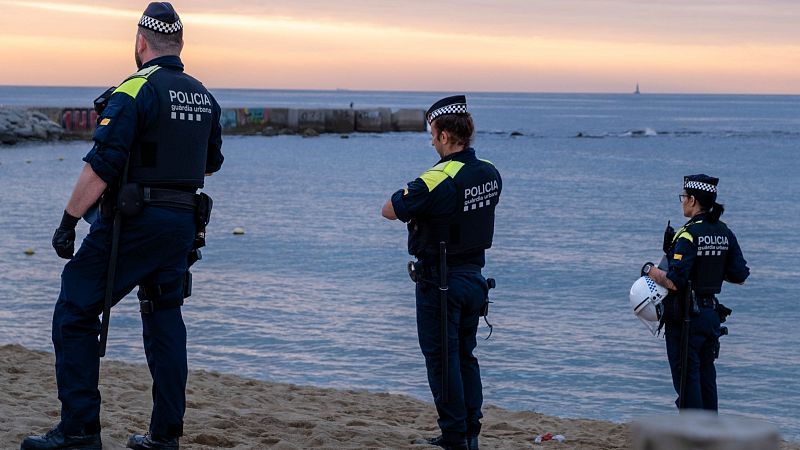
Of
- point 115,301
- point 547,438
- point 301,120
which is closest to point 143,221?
point 115,301

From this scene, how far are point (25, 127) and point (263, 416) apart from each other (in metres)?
74.2

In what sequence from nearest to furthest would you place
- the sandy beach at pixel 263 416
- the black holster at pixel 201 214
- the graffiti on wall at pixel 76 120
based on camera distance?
the black holster at pixel 201 214 < the sandy beach at pixel 263 416 < the graffiti on wall at pixel 76 120

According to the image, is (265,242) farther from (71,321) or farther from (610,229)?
(71,321)

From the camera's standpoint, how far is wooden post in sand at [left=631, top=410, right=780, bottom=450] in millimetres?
2051

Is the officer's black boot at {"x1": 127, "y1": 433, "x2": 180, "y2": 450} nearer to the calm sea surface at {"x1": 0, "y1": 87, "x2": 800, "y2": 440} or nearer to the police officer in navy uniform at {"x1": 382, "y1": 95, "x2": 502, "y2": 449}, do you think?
the police officer in navy uniform at {"x1": 382, "y1": 95, "x2": 502, "y2": 449}

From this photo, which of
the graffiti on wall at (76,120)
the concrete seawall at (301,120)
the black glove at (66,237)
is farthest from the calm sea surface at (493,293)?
the concrete seawall at (301,120)

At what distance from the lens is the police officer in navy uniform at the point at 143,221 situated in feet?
17.7

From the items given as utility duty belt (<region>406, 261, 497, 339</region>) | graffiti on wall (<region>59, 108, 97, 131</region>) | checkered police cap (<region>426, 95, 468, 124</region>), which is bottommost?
graffiti on wall (<region>59, 108, 97, 131</region>)

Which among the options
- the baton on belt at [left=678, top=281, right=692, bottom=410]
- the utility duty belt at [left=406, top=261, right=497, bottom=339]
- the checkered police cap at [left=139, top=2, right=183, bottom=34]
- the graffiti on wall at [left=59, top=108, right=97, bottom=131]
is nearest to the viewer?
the checkered police cap at [left=139, top=2, right=183, bottom=34]

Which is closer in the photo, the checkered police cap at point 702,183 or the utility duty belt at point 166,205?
the utility duty belt at point 166,205

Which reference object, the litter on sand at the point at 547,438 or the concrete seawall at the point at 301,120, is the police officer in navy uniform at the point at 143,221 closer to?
the litter on sand at the point at 547,438

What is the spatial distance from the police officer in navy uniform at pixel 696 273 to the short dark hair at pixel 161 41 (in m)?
3.52

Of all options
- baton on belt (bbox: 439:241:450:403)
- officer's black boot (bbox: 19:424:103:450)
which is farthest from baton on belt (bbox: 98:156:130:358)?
baton on belt (bbox: 439:241:450:403)

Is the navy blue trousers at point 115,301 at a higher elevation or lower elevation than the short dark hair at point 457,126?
lower
